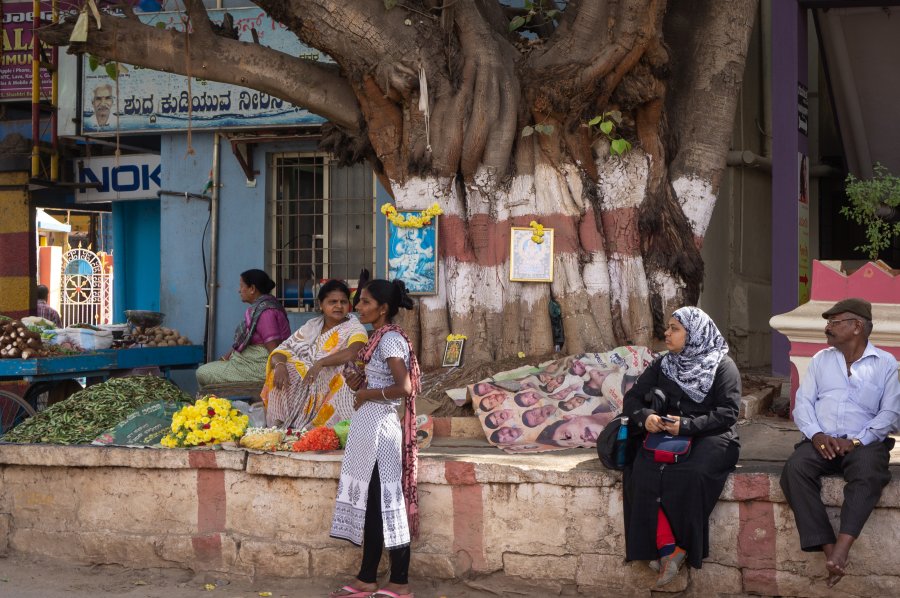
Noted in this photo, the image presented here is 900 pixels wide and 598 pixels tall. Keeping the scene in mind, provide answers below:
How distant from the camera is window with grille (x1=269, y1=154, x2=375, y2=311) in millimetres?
11141

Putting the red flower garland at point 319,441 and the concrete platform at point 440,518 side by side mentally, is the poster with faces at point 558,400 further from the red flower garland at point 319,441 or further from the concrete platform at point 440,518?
the red flower garland at point 319,441

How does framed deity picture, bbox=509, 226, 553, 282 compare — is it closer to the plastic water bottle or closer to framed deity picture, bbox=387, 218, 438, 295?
framed deity picture, bbox=387, 218, 438, 295

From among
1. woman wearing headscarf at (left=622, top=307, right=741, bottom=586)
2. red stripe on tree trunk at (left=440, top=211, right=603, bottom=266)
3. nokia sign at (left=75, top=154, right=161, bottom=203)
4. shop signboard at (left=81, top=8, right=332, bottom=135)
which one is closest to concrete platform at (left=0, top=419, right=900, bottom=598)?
woman wearing headscarf at (left=622, top=307, right=741, bottom=586)

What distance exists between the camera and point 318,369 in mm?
6621

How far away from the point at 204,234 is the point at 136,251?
2492 mm

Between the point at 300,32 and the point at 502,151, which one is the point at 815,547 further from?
the point at 300,32

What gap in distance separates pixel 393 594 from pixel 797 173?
243 inches

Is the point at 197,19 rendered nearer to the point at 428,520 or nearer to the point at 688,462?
the point at 428,520

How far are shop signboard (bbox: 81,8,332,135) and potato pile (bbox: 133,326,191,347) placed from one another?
2223 mm

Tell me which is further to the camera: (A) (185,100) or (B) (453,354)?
(A) (185,100)

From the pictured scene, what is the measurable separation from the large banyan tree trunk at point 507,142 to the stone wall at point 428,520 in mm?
1692

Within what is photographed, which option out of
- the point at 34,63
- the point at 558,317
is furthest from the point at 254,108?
the point at 558,317

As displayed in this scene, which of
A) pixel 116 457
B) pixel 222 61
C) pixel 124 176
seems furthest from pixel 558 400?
pixel 124 176

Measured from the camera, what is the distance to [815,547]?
4941 mm
